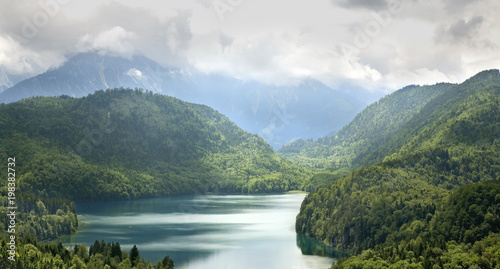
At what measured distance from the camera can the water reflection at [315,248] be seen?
119 metres

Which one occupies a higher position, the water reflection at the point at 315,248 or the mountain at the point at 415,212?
the mountain at the point at 415,212

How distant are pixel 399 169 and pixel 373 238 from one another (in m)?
51.2

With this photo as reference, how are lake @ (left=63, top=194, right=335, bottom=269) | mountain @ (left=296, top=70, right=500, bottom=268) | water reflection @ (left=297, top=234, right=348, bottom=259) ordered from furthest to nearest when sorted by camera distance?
water reflection @ (left=297, top=234, right=348, bottom=259) < lake @ (left=63, top=194, right=335, bottom=269) < mountain @ (left=296, top=70, right=500, bottom=268)

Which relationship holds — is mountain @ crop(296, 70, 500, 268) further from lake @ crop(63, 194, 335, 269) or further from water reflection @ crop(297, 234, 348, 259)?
lake @ crop(63, 194, 335, 269)

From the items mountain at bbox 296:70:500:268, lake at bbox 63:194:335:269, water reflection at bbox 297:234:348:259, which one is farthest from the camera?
water reflection at bbox 297:234:348:259

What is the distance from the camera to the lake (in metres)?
112

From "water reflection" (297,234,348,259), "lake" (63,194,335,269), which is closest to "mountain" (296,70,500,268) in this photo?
"water reflection" (297,234,348,259)

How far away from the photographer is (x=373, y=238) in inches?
4594

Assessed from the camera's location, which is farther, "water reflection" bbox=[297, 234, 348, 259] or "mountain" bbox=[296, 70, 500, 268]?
"water reflection" bbox=[297, 234, 348, 259]

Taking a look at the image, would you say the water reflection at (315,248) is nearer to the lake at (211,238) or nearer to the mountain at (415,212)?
the lake at (211,238)

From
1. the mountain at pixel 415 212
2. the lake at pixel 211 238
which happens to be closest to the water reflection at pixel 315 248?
the lake at pixel 211 238

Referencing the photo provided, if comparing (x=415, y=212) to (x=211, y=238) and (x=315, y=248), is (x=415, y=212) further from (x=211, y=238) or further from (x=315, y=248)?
(x=211, y=238)

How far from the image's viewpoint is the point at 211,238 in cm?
14125

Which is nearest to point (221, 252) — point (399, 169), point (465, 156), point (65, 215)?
point (65, 215)
